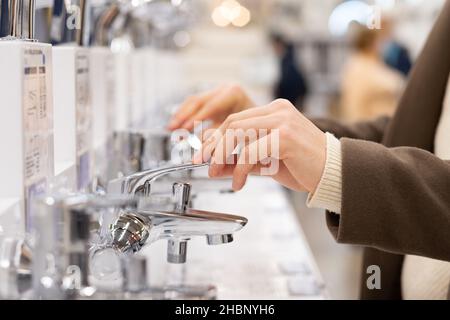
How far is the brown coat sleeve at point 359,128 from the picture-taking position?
147 centimetres

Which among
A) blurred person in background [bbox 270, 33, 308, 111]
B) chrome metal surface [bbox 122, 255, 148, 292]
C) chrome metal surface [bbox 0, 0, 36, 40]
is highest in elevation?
chrome metal surface [bbox 0, 0, 36, 40]

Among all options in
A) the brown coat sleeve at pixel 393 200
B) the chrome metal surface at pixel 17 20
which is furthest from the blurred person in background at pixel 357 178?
the chrome metal surface at pixel 17 20

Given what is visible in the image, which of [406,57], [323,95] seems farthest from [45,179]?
[323,95]

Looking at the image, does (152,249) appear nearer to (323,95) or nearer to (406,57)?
(406,57)

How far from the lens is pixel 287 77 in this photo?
6.38 meters

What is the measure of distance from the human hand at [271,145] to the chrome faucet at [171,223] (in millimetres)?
42

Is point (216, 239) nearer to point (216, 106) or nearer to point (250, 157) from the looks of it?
point (250, 157)

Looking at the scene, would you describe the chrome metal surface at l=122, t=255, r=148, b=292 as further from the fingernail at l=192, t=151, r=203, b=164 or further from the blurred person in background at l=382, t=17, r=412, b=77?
the blurred person in background at l=382, t=17, r=412, b=77

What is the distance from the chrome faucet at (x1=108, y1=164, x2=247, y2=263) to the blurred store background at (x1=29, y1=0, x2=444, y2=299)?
1.29 ft

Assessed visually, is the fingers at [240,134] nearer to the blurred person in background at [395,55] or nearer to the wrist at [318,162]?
the wrist at [318,162]

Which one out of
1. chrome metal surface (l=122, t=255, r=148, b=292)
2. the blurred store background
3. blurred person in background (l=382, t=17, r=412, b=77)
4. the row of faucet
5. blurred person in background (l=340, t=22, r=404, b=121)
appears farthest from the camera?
blurred person in background (l=382, t=17, r=412, b=77)

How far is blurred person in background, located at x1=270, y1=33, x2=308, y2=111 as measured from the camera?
6238 millimetres

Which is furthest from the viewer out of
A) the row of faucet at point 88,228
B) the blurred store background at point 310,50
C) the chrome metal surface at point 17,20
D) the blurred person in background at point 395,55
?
the blurred person in background at point 395,55

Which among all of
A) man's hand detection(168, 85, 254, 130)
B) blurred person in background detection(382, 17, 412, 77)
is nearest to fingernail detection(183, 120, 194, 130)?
man's hand detection(168, 85, 254, 130)
